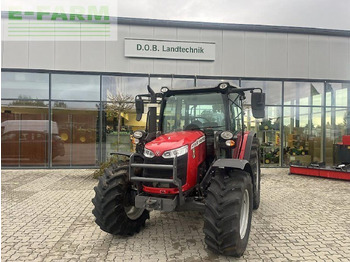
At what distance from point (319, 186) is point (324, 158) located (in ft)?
14.7

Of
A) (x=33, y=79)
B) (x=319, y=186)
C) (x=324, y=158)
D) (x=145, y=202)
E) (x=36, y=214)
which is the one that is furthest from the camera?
(x=324, y=158)

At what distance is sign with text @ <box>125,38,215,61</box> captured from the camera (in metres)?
10.4

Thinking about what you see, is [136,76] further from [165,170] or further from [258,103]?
[165,170]

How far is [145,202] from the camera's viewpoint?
359 centimetres

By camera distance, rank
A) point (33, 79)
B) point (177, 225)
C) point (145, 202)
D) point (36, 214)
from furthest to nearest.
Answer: point (33, 79) < point (36, 214) < point (177, 225) < point (145, 202)

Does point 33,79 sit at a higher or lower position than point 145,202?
higher

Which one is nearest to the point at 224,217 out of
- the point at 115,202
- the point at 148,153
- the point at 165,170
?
the point at 165,170

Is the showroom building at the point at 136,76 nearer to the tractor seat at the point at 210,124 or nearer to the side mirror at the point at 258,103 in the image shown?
the tractor seat at the point at 210,124

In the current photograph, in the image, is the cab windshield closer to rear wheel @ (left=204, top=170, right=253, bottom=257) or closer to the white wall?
rear wheel @ (left=204, top=170, right=253, bottom=257)

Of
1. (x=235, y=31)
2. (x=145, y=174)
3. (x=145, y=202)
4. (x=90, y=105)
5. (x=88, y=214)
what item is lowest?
(x=88, y=214)

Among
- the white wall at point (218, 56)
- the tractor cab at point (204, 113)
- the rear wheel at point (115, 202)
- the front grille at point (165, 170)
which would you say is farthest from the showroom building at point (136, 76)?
the front grille at point (165, 170)

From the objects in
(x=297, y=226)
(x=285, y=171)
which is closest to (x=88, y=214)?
(x=297, y=226)

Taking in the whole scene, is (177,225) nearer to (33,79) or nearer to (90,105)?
(90,105)

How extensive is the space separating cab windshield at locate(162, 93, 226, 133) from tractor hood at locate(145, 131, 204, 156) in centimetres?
36
